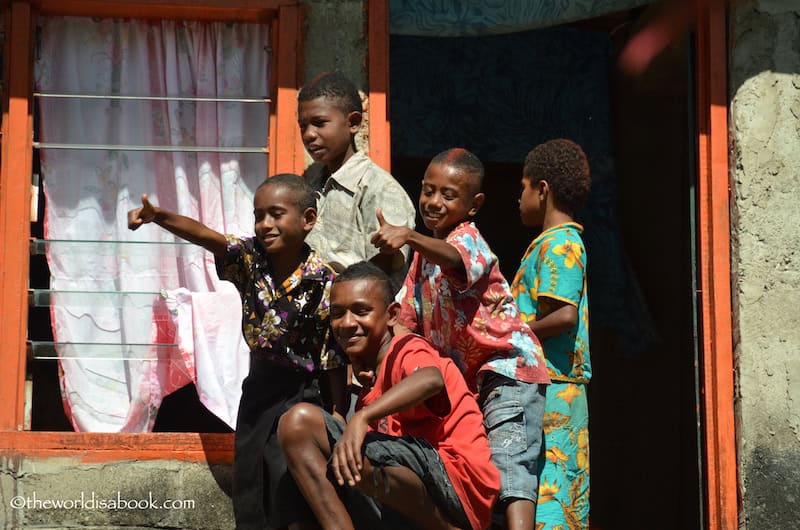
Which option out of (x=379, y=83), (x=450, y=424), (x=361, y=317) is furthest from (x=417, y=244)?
(x=379, y=83)

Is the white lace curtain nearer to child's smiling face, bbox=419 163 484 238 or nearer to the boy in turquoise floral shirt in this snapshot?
child's smiling face, bbox=419 163 484 238

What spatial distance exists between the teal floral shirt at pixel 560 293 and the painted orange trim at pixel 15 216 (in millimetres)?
2013

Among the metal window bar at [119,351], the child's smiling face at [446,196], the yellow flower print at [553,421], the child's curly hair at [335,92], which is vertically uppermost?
the child's curly hair at [335,92]

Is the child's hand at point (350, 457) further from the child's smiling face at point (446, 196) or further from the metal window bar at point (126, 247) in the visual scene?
the metal window bar at point (126, 247)

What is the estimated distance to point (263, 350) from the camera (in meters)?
4.39

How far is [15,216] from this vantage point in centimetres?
514

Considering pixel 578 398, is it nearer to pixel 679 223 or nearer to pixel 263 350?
pixel 263 350

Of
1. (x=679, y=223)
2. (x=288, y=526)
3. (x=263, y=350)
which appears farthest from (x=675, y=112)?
(x=288, y=526)

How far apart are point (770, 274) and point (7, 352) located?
10.3 feet

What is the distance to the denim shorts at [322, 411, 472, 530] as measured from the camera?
149 inches

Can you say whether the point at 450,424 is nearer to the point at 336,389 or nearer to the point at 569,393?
the point at 336,389

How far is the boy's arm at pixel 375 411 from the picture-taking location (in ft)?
12.0

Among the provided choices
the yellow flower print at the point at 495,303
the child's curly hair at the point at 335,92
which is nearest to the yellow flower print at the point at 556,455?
the yellow flower print at the point at 495,303

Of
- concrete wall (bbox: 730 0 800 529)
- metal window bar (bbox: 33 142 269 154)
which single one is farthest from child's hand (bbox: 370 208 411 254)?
concrete wall (bbox: 730 0 800 529)
